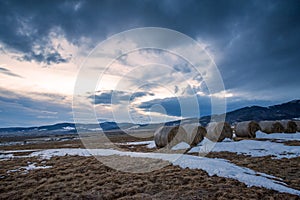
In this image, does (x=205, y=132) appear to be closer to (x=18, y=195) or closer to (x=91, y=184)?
(x=91, y=184)

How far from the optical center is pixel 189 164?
417 inches

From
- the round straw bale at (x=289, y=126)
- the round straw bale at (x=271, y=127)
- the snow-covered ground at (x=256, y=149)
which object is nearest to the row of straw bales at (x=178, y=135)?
the snow-covered ground at (x=256, y=149)

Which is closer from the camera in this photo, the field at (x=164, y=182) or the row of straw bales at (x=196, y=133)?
the field at (x=164, y=182)

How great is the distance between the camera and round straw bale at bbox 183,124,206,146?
19666 mm

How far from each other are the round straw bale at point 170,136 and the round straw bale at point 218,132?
312 centimetres

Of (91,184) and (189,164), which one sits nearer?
(91,184)

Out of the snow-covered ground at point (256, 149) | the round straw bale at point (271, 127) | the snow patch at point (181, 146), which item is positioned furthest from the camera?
the round straw bale at point (271, 127)

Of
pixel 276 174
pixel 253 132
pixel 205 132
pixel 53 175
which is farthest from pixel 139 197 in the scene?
pixel 253 132

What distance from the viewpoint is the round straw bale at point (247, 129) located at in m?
26.1

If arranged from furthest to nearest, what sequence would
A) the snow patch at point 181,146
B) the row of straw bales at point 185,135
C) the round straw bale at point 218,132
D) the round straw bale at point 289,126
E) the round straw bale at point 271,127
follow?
the round straw bale at point 289,126 < the round straw bale at point 271,127 < the round straw bale at point 218,132 < the row of straw bales at point 185,135 < the snow patch at point 181,146

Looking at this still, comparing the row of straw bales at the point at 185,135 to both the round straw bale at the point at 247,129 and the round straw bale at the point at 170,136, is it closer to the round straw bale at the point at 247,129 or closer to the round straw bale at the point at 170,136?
the round straw bale at the point at 170,136

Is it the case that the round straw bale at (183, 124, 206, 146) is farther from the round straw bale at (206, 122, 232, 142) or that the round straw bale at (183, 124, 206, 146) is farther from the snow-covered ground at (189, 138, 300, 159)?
the round straw bale at (206, 122, 232, 142)

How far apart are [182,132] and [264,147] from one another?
6.72 metres

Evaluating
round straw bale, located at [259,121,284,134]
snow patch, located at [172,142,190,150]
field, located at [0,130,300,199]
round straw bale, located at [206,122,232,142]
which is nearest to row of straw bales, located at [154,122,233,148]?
round straw bale, located at [206,122,232,142]
